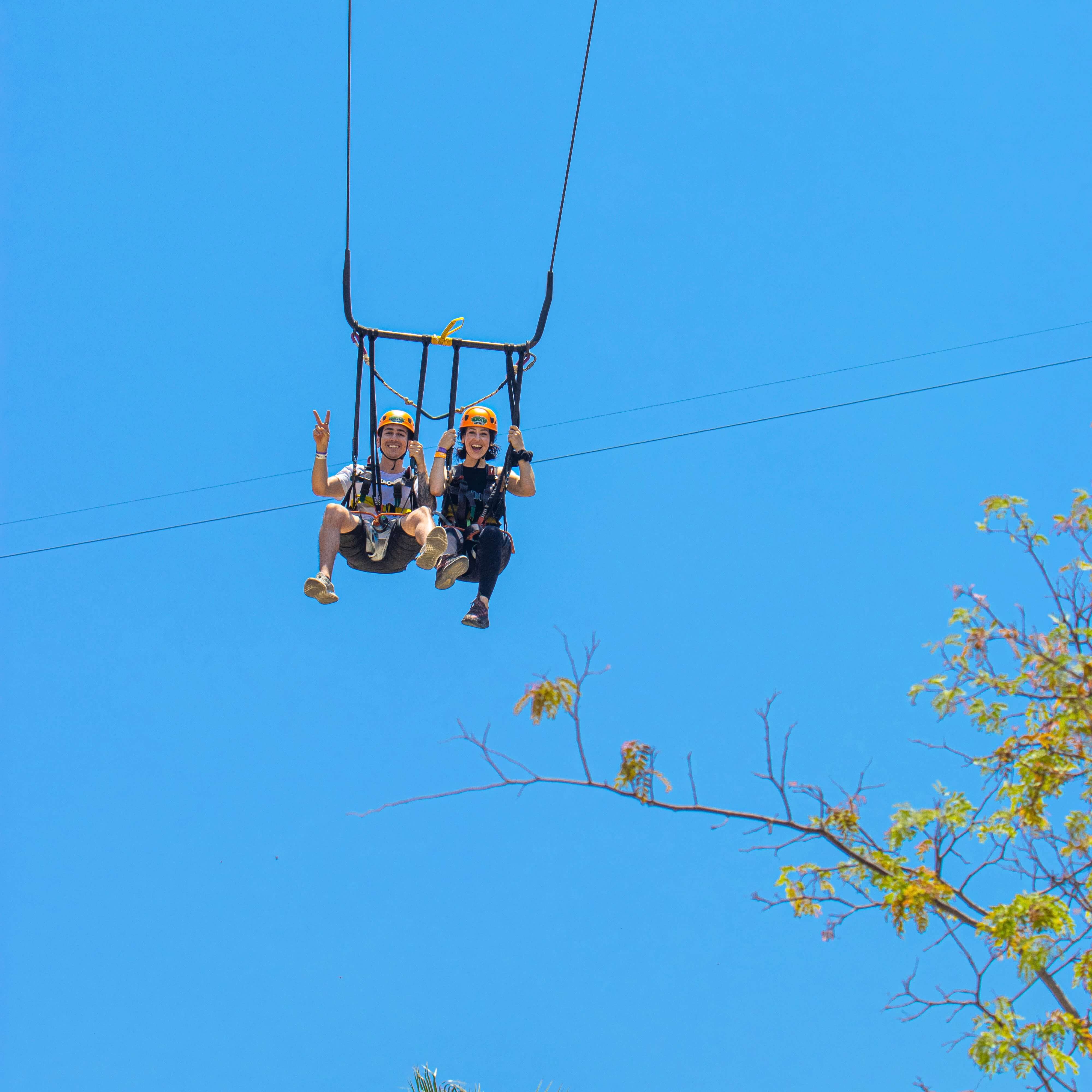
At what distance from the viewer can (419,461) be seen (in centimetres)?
987

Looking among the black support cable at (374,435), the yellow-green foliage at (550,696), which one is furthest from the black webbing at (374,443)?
the yellow-green foliage at (550,696)

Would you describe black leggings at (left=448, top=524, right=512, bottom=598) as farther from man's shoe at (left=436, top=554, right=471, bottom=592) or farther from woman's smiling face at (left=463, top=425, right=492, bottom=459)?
woman's smiling face at (left=463, top=425, right=492, bottom=459)

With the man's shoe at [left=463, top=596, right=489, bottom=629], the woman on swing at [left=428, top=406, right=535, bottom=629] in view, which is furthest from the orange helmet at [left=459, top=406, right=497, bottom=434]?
the man's shoe at [left=463, top=596, right=489, bottom=629]

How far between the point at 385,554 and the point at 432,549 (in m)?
0.68

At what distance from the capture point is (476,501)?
9992 millimetres

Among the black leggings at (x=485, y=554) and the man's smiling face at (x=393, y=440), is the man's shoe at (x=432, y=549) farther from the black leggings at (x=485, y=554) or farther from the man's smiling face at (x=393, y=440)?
the man's smiling face at (x=393, y=440)

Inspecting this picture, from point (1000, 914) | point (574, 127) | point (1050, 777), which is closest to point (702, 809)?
point (1000, 914)

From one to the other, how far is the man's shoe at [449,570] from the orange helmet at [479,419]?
0.96 m

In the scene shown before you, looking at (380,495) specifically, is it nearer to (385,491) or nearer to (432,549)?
(385,491)

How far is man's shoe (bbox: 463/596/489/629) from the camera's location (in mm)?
9539

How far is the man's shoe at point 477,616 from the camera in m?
9.54

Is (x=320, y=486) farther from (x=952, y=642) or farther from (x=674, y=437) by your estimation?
(x=674, y=437)

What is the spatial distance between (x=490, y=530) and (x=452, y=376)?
41.2 inches

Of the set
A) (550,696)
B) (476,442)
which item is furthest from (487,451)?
(550,696)
